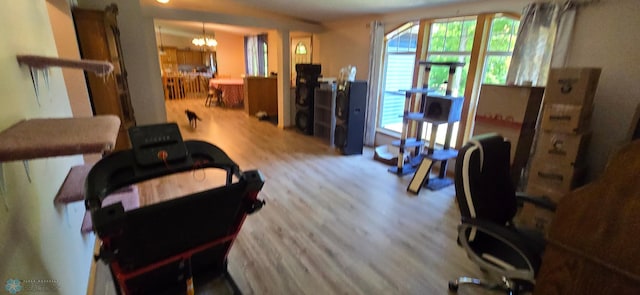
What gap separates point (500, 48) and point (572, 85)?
119 cm

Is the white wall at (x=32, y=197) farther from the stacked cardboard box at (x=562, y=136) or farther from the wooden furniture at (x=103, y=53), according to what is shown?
the stacked cardboard box at (x=562, y=136)

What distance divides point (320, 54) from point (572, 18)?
398 cm

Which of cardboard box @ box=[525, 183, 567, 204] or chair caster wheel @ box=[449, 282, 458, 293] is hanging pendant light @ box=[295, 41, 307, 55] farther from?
chair caster wheel @ box=[449, 282, 458, 293]

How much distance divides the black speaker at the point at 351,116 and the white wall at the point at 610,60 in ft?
7.74

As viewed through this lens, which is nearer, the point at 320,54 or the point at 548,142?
the point at 548,142

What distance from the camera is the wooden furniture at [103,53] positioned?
286cm

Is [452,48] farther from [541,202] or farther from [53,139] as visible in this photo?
[53,139]

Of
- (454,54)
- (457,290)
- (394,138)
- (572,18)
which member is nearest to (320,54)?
(394,138)

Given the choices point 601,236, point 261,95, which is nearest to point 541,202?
point 601,236

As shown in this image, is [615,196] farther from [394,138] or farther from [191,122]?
[191,122]

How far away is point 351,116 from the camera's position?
4230mm

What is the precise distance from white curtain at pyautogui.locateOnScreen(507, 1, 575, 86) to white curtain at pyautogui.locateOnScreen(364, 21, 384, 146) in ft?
6.25

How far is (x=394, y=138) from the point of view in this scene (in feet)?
14.6

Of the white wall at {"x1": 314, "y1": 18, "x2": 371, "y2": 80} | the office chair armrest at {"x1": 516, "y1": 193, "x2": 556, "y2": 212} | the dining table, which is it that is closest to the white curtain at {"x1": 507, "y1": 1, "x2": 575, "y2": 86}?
the office chair armrest at {"x1": 516, "y1": 193, "x2": 556, "y2": 212}
